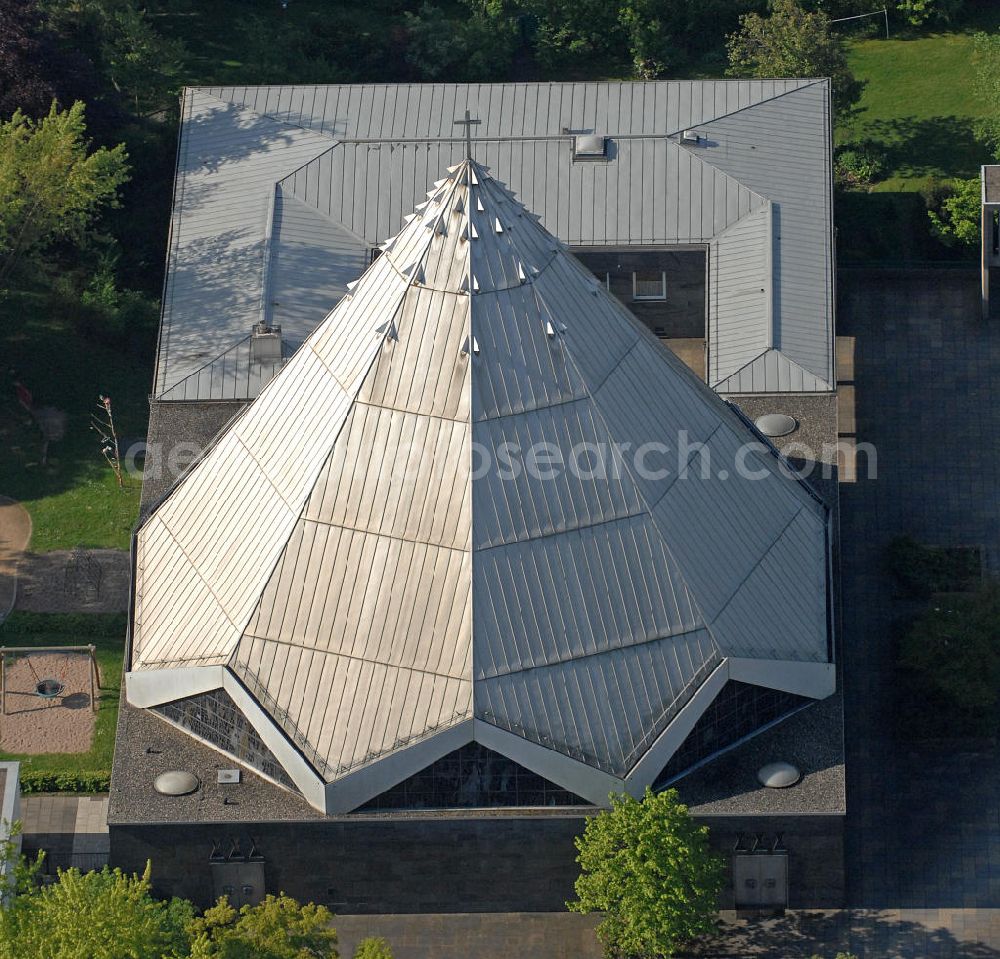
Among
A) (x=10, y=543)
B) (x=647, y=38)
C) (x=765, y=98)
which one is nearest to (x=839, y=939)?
(x=10, y=543)

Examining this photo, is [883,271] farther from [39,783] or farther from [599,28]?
[39,783]

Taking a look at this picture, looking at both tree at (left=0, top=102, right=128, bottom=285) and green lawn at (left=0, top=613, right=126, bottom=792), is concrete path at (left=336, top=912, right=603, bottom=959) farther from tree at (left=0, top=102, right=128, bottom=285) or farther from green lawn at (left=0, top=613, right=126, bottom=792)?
tree at (left=0, top=102, right=128, bottom=285)

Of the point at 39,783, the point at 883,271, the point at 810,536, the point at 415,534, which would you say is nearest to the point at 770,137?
the point at 883,271

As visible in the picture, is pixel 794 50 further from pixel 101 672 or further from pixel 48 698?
pixel 48 698

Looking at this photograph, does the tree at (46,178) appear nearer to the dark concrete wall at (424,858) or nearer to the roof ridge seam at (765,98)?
the roof ridge seam at (765,98)

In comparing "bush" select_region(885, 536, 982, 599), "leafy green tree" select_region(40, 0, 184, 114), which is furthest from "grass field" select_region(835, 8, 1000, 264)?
"leafy green tree" select_region(40, 0, 184, 114)

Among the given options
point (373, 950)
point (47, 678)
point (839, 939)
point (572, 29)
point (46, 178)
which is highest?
point (572, 29)

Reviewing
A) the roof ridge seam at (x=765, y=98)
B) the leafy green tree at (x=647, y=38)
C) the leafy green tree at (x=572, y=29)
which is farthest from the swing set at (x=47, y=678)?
the leafy green tree at (x=647, y=38)
